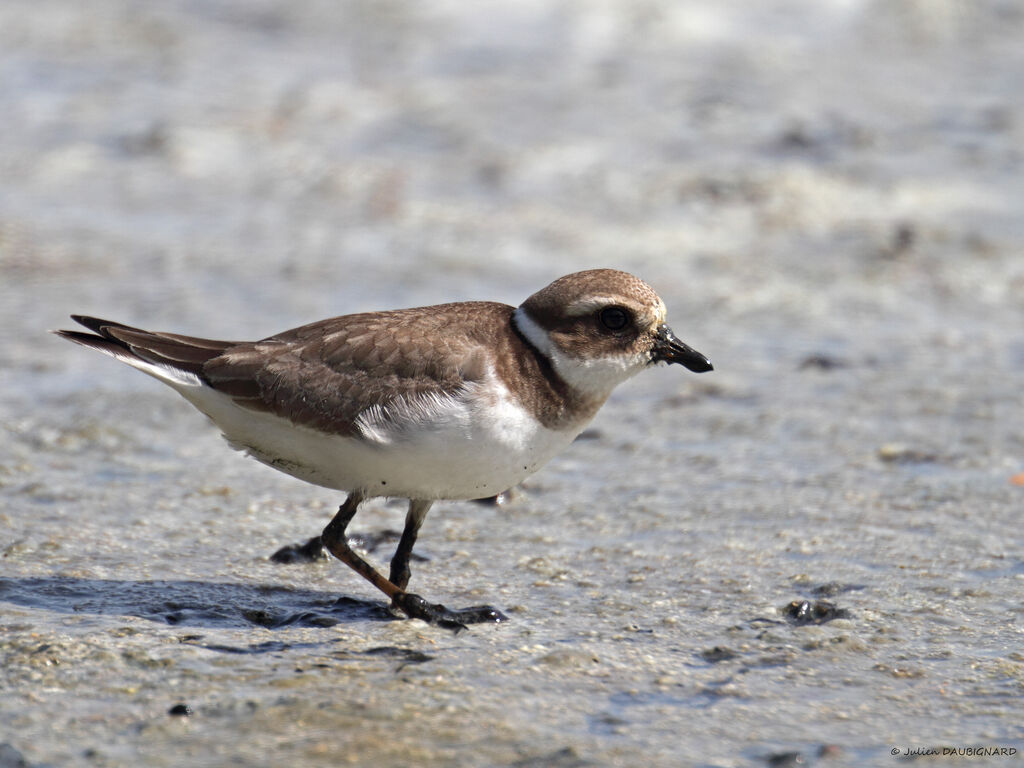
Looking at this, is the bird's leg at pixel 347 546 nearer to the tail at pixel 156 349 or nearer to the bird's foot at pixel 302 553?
the bird's foot at pixel 302 553

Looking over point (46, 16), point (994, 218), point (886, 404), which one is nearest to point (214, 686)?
point (886, 404)

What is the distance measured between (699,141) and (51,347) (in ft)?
18.4

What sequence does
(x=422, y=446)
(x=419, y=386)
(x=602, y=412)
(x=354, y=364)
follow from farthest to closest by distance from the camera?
(x=602, y=412) < (x=354, y=364) < (x=419, y=386) < (x=422, y=446)

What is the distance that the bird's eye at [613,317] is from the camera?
4918mm

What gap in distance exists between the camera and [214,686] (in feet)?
13.3

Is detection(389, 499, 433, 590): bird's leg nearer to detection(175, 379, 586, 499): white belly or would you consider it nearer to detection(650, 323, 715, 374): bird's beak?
detection(175, 379, 586, 499): white belly

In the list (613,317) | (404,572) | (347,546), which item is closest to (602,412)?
(613,317)

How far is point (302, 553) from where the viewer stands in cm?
541

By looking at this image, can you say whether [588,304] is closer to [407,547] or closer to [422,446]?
[422,446]

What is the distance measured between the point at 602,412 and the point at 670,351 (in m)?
2.28

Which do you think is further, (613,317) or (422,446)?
(613,317)

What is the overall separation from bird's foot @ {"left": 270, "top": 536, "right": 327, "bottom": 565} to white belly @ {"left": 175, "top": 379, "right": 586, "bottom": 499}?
1.79ft

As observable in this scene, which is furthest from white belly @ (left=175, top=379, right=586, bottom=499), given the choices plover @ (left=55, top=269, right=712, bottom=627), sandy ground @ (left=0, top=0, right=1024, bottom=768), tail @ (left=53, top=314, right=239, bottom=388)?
sandy ground @ (left=0, top=0, right=1024, bottom=768)

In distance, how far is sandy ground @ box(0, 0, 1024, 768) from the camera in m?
4.06
